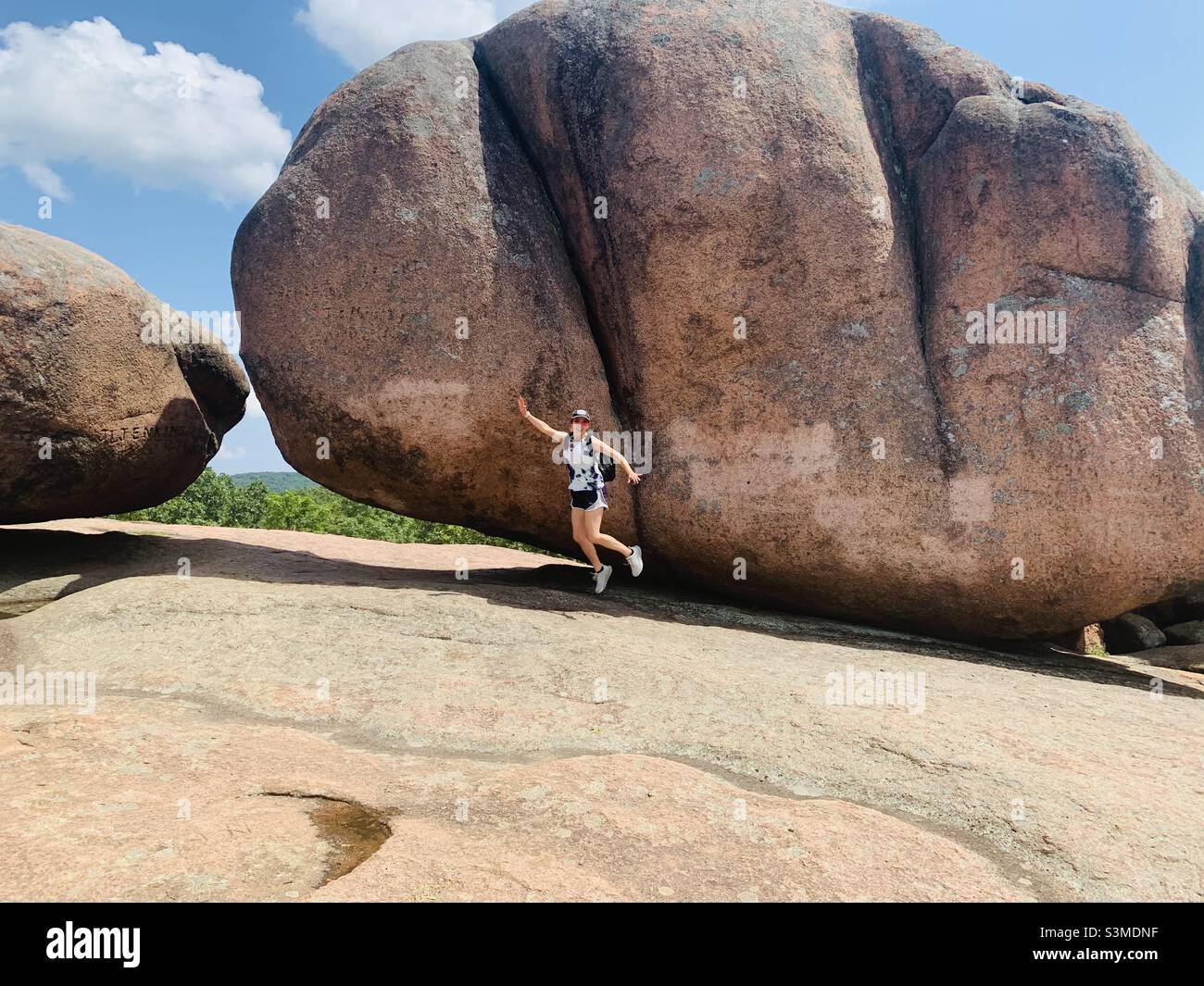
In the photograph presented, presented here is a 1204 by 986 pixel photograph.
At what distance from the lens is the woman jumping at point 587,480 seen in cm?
743

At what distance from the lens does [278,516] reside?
68.7ft

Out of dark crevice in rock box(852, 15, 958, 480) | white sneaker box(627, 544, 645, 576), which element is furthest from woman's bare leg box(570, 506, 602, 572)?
dark crevice in rock box(852, 15, 958, 480)

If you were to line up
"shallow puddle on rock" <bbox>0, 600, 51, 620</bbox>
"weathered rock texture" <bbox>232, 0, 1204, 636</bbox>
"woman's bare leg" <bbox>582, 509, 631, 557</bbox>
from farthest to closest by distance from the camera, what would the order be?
"woman's bare leg" <bbox>582, 509, 631, 557</bbox> → "weathered rock texture" <bbox>232, 0, 1204, 636</bbox> → "shallow puddle on rock" <bbox>0, 600, 51, 620</bbox>

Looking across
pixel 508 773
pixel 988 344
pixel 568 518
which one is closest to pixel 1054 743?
pixel 508 773

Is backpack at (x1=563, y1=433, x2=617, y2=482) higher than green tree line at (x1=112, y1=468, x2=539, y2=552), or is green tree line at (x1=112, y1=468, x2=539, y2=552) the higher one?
backpack at (x1=563, y1=433, x2=617, y2=482)

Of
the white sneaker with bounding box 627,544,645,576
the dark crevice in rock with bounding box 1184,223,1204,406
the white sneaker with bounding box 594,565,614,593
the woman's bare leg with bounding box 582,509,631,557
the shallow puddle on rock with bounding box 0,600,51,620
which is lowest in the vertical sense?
the shallow puddle on rock with bounding box 0,600,51,620

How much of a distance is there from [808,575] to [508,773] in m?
4.47

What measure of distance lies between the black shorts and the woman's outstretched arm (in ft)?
1.74

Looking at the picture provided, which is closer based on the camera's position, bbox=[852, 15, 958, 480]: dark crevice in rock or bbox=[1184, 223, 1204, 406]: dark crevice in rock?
bbox=[852, 15, 958, 480]: dark crevice in rock

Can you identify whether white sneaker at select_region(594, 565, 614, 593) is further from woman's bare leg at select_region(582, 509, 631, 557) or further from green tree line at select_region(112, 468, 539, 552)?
green tree line at select_region(112, 468, 539, 552)

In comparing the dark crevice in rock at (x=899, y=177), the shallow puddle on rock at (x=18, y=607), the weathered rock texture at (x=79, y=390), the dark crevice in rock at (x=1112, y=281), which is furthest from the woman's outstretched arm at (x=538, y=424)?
the dark crevice in rock at (x=1112, y=281)

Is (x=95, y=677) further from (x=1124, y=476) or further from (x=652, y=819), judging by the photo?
(x=1124, y=476)

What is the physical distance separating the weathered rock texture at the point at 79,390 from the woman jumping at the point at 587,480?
373cm

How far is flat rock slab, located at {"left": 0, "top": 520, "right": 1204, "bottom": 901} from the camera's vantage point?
9.29ft
